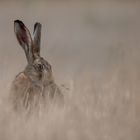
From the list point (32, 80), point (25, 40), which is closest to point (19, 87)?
point (32, 80)

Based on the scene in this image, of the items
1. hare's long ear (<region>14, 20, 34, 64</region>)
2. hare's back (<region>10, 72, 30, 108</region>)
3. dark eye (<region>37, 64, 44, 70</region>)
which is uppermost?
hare's long ear (<region>14, 20, 34, 64</region>)

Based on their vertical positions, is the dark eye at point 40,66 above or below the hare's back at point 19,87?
above

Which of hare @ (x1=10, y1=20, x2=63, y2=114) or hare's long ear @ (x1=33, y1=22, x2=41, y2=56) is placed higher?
hare's long ear @ (x1=33, y1=22, x2=41, y2=56)

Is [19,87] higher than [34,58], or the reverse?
[34,58]

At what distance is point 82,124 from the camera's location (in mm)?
1359

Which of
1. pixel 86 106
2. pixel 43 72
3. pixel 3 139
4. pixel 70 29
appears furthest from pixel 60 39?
pixel 3 139

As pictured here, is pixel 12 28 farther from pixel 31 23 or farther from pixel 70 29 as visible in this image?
pixel 70 29

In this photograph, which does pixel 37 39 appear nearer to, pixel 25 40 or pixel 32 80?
pixel 25 40

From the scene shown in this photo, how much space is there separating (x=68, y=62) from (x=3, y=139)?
0.37 meters

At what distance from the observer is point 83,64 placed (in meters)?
1.47

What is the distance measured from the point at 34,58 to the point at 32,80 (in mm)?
84

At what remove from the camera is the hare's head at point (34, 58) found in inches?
56.4

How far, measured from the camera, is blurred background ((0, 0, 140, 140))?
1354mm

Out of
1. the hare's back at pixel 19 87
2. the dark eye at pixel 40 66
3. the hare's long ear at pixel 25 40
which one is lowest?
the hare's back at pixel 19 87
